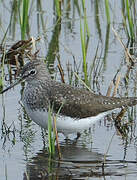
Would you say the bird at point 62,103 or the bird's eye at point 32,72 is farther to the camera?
the bird's eye at point 32,72

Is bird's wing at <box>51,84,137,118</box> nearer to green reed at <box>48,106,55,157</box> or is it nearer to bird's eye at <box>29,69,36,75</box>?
bird's eye at <box>29,69,36,75</box>

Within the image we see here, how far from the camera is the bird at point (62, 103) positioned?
8.05 meters

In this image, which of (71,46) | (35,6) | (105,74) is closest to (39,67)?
(105,74)

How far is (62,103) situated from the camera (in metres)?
7.89

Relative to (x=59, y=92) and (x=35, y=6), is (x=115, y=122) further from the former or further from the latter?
(x=35, y=6)

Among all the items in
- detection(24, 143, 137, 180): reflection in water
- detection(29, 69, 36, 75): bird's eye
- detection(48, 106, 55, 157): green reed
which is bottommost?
detection(24, 143, 137, 180): reflection in water

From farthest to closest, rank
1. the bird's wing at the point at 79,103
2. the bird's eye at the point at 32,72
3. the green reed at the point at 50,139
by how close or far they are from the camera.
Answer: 1. the bird's eye at the point at 32,72
2. the bird's wing at the point at 79,103
3. the green reed at the point at 50,139

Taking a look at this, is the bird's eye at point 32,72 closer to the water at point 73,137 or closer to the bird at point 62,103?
the bird at point 62,103

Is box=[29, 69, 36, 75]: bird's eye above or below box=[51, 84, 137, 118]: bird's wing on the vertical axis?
above

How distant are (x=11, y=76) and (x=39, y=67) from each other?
1953 millimetres

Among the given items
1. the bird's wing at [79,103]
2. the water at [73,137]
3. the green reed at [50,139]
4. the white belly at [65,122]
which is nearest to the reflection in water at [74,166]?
the water at [73,137]

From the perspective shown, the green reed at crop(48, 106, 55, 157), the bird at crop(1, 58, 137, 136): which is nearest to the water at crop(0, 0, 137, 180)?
the green reed at crop(48, 106, 55, 157)

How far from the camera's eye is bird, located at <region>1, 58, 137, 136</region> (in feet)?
26.4

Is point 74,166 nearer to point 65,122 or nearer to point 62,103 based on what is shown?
point 65,122
